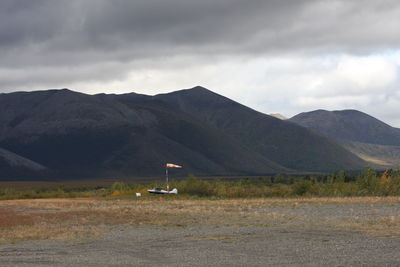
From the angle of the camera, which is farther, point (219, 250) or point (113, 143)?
point (113, 143)

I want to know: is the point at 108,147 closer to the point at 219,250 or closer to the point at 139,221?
the point at 139,221

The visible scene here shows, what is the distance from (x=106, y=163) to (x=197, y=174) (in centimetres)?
2440

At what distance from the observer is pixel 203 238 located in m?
21.1

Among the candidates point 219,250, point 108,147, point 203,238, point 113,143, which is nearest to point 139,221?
point 203,238

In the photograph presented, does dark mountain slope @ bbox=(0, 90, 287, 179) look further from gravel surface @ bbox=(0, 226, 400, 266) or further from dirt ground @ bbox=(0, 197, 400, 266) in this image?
gravel surface @ bbox=(0, 226, 400, 266)

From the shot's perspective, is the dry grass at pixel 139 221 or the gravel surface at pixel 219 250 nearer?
the gravel surface at pixel 219 250

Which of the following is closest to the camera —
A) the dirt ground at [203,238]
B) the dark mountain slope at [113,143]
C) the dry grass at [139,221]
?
Result: the dirt ground at [203,238]

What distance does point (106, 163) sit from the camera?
16550 cm

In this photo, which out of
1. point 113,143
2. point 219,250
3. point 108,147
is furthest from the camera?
point 113,143

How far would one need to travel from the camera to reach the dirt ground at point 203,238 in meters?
16.2

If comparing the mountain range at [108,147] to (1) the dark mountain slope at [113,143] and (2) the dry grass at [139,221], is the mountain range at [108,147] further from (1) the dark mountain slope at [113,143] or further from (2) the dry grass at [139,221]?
(2) the dry grass at [139,221]

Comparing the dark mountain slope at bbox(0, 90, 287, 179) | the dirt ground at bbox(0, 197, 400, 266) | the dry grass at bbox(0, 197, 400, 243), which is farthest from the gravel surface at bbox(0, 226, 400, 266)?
the dark mountain slope at bbox(0, 90, 287, 179)

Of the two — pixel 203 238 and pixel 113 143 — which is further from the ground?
pixel 113 143

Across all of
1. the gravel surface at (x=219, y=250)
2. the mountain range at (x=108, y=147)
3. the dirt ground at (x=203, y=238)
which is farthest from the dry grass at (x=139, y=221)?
the mountain range at (x=108, y=147)
